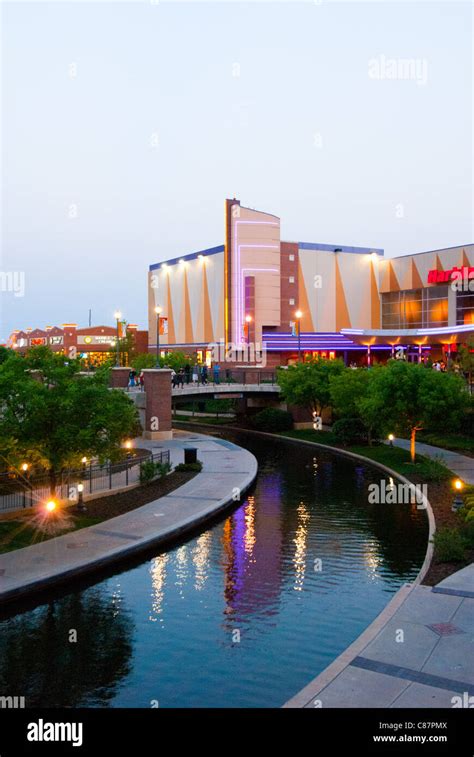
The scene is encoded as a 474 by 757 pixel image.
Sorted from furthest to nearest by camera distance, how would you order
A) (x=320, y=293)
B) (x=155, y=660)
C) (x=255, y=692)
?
(x=320, y=293)
(x=155, y=660)
(x=255, y=692)

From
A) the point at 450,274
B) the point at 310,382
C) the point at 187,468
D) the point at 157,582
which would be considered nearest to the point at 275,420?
the point at 310,382

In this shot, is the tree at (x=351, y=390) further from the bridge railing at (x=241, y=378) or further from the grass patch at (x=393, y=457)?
the bridge railing at (x=241, y=378)

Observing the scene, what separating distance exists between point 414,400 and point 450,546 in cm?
1513

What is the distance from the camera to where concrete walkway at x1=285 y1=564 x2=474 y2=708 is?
10047mm

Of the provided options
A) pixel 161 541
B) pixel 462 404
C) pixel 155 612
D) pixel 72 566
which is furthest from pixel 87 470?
pixel 462 404

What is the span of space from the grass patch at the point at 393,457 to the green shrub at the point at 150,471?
11335 mm

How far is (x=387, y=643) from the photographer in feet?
39.4

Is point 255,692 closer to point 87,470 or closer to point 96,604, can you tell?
point 96,604

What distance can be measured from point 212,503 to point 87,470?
5453 millimetres

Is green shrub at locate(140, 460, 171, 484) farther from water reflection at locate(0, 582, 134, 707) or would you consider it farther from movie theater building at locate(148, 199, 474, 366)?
movie theater building at locate(148, 199, 474, 366)

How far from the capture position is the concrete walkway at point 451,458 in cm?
2936

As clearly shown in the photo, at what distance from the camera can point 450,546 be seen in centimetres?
1702

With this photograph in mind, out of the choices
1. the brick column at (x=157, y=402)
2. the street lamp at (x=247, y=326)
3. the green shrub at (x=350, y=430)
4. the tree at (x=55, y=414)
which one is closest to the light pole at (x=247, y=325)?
the street lamp at (x=247, y=326)

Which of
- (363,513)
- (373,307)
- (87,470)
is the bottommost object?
(363,513)
